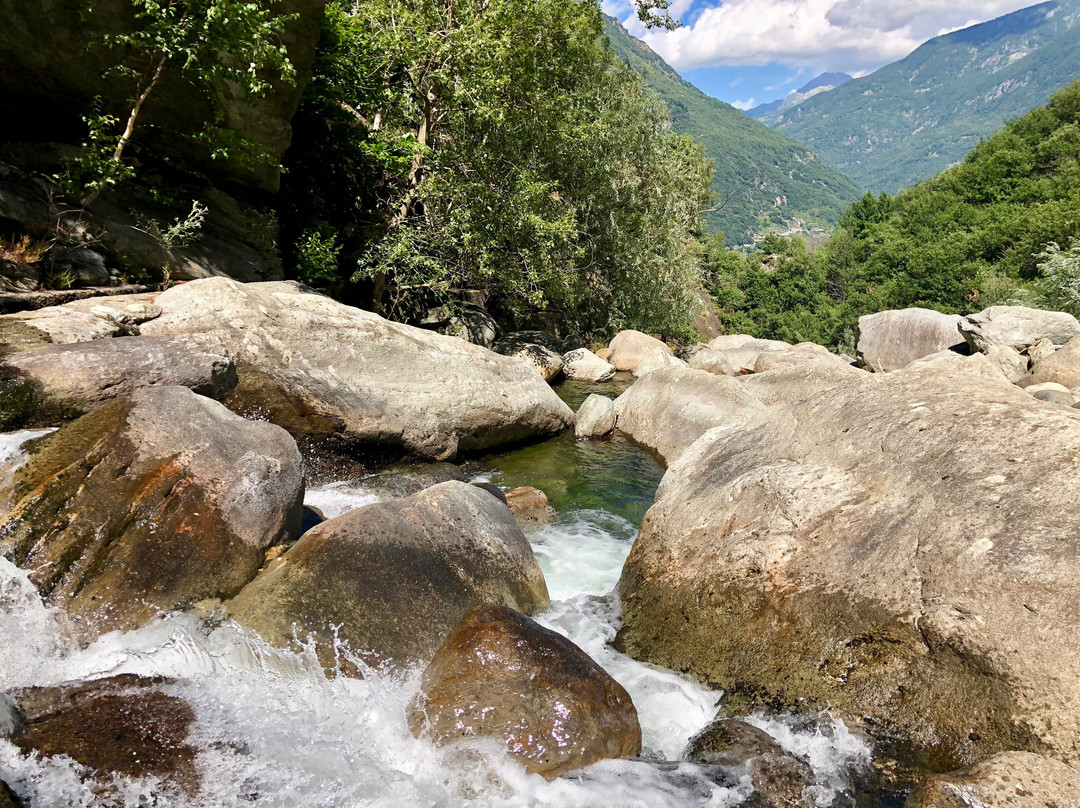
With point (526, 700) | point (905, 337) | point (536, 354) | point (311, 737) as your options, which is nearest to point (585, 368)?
point (536, 354)

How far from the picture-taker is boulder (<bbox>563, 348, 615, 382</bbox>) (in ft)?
61.1

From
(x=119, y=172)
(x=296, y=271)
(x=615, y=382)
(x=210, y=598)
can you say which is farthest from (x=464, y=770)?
(x=615, y=382)

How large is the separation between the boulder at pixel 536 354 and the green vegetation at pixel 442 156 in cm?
131

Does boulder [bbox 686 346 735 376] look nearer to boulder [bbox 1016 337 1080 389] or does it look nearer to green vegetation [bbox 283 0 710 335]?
green vegetation [bbox 283 0 710 335]

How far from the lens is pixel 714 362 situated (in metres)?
20.8

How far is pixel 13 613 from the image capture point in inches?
170

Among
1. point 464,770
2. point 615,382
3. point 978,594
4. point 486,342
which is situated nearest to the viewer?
point 464,770

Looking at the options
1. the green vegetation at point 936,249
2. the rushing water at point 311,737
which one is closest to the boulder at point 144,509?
the rushing water at point 311,737

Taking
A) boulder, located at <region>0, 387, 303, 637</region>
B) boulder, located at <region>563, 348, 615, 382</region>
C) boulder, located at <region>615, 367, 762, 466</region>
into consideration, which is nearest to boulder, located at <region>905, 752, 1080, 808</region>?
boulder, located at <region>0, 387, 303, 637</region>

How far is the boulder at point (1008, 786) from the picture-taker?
3203 millimetres

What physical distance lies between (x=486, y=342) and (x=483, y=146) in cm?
512

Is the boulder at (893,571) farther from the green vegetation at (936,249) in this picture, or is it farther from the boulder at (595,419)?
the green vegetation at (936,249)

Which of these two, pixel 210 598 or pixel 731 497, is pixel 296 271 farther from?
pixel 731 497

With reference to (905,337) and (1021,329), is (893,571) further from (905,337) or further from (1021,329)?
(905,337)
